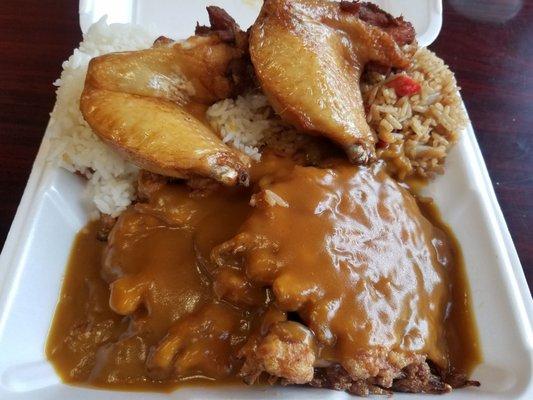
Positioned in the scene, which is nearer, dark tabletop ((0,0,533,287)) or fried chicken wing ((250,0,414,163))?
fried chicken wing ((250,0,414,163))

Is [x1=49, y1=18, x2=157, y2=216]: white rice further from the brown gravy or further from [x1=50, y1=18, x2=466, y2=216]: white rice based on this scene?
the brown gravy

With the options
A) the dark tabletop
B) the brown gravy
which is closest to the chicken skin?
the brown gravy

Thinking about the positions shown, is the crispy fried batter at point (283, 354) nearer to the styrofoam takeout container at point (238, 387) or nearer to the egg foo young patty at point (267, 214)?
the egg foo young patty at point (267, 214)

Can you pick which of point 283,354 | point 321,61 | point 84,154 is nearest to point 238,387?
point 283,354

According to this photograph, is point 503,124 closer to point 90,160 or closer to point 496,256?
point 496,256

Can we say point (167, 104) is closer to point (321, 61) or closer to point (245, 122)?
point (245, 122)

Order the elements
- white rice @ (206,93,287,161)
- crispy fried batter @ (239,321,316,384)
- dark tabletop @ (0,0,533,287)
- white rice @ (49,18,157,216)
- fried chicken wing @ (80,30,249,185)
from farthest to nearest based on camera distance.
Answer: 1. dark tabletop @ (0,0,533,287)
2. white rice @ (206,93,287,161)
3. white rice @ (49,18,157,216)
4. fried chicken wing @ (80,30,249,185)
5. crispy fried batter @ (239,321,316,384)
